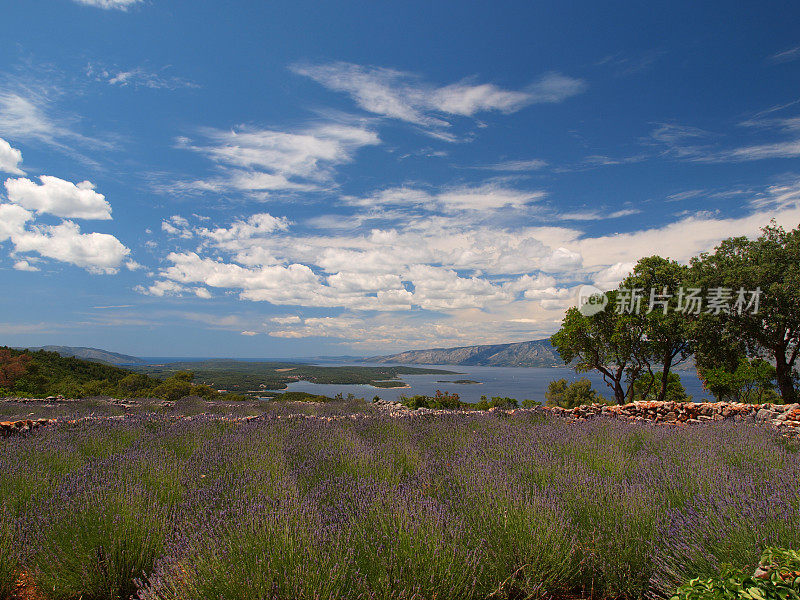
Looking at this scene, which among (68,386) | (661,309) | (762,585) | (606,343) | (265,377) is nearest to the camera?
(762,585)

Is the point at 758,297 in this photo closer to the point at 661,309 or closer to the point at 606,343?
the point at 661,309

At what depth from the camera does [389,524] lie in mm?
2461

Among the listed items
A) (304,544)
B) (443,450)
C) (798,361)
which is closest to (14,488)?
(304,544)

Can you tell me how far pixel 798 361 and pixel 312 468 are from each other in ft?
69.0

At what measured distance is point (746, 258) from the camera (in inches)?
586

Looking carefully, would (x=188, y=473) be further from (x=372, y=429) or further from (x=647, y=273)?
(x=647, y=273)

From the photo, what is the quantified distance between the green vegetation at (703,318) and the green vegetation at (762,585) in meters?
15.8

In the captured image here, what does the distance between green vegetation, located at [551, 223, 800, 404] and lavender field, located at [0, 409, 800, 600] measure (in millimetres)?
13063

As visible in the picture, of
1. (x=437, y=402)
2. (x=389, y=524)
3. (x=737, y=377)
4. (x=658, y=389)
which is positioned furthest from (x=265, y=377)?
(x=389, y=524)

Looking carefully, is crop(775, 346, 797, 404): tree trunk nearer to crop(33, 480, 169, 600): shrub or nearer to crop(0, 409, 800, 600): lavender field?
crop(0, 409, 800, 600): lavender field

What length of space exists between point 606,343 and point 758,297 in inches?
230

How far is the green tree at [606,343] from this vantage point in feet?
57.3

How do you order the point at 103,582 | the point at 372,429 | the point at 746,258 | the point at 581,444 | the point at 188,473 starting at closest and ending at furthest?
the point at 103,582, the point at 188,473, the point at 581,444, the point at 372,429, the point at 746,258

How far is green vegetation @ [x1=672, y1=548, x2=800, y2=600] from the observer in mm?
1555
